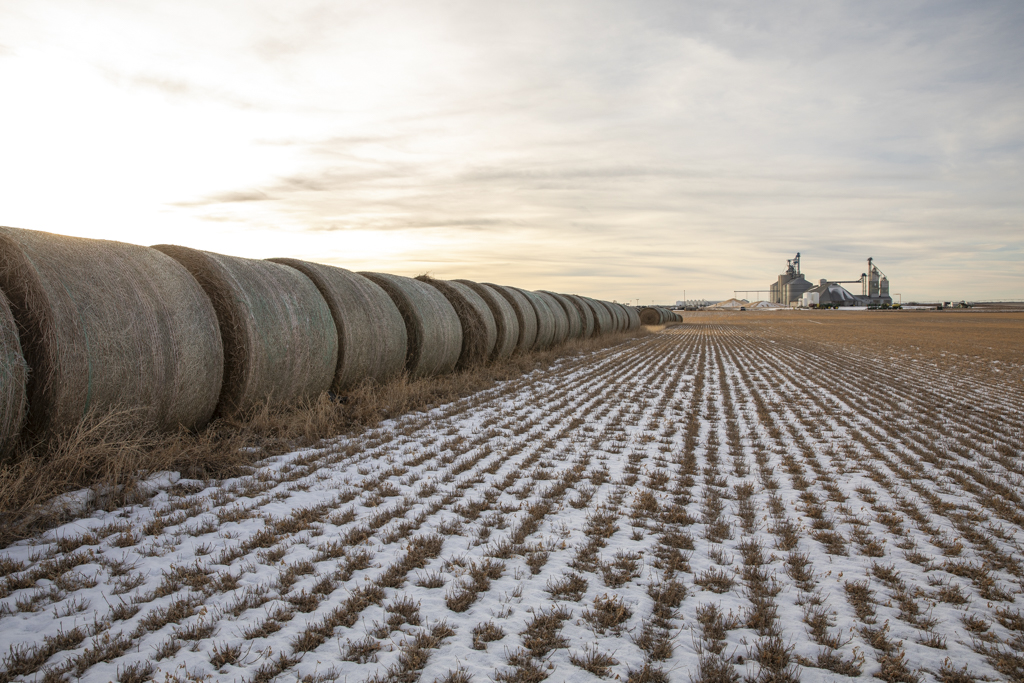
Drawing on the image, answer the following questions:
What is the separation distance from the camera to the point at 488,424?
23.9ft

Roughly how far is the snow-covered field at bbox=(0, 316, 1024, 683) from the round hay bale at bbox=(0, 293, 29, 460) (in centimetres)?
95

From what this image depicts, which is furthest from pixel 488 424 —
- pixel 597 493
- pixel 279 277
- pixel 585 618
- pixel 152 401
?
pixel 585 618

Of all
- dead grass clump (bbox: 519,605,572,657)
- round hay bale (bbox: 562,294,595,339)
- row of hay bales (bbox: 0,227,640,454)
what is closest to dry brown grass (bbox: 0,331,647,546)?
row of hay bales (bbox: 0,227,640,454)

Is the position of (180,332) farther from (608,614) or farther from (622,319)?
(622,319)

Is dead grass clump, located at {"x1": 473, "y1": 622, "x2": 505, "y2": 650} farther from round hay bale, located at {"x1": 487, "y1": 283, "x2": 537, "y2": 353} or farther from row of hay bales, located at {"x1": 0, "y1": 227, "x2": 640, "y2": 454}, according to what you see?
→ round hay bale, located at {"x1": 487, "y1": 283, "x2": 537, "y2": 353}

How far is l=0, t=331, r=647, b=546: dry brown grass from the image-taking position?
3752 millimetres

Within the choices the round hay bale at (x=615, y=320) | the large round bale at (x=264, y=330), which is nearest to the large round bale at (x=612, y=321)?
the round hay bale at (x=615, y=320)

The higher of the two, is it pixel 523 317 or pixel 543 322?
pixel 523 317

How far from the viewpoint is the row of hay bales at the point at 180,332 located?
421 cm

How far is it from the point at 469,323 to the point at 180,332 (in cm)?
675

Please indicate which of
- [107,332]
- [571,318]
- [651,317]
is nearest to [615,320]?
[571,318]

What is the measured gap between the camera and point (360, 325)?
7.97 meters

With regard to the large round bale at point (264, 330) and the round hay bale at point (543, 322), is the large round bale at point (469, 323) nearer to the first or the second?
the large round bale at point (264, 330)

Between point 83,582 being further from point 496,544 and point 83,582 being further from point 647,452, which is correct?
point 647,452
